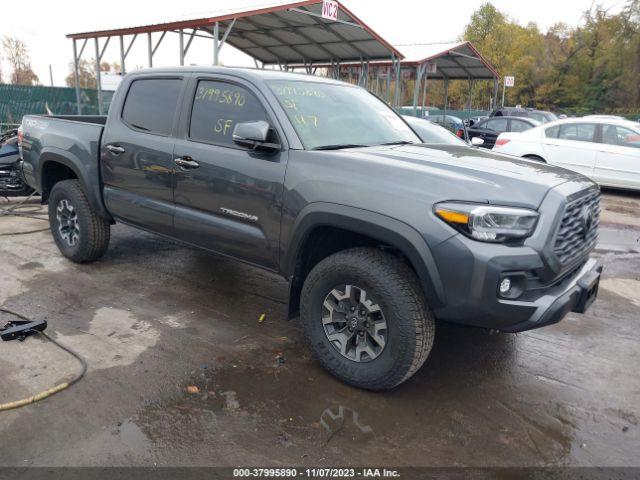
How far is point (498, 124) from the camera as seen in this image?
15523 millimetres

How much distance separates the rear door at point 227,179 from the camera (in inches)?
137

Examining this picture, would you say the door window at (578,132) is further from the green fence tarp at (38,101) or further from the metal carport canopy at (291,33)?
the green fence tarp at (38,101)

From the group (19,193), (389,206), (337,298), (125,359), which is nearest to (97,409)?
(125,359)

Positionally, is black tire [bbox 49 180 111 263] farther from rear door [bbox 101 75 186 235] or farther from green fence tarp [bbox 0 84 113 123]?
green fence tarp [bbox 0 84 113 123]

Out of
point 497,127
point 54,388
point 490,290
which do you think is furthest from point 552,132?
point 54,388

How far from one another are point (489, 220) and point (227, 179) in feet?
6.04

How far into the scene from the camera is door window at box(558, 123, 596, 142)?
1089cm

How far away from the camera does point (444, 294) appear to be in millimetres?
2746

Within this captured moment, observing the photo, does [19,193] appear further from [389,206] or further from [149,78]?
[389,206]

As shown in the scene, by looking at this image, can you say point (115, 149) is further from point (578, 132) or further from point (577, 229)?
point (578, 132)

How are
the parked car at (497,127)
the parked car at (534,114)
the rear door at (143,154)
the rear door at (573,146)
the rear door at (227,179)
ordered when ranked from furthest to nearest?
the parked car at (534,114), the parked car at (497,127), the rear door at (573,146), the rear door at (143,154), the rear door at (227,179)

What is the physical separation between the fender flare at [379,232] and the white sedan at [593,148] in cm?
923

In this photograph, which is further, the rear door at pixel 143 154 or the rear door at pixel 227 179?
the rear door at pixel 143 154

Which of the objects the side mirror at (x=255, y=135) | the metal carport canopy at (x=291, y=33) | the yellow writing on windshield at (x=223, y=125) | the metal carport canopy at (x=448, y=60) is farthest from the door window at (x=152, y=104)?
the metal carport canopy at (x=448, y=60)
